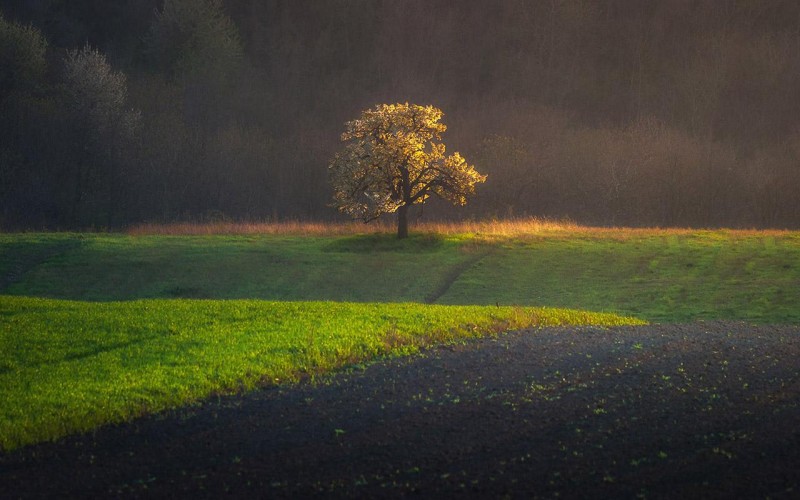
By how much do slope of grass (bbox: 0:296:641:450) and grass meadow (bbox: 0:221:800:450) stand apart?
0.05 metres

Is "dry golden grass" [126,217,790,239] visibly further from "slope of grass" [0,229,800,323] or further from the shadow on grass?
the shadow on grass

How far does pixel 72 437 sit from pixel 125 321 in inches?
308

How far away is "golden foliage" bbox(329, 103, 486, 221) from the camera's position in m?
36.1

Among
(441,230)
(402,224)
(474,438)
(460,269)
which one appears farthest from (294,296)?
(474,438)

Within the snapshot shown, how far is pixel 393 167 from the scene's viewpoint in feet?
119

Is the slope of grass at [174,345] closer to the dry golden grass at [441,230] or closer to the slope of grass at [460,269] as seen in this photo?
the slope of grass at [460,269]

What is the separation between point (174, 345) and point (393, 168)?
20.8 meters

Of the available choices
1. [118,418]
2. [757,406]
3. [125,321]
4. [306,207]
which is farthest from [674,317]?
[306,207]

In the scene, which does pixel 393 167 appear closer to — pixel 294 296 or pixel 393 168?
pixel 393 168

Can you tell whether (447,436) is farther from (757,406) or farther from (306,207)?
(306,207)

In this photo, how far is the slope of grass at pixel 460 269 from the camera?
27078mm

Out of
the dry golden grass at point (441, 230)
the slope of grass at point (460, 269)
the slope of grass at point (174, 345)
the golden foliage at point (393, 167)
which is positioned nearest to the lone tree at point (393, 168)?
the golden foliage at point (393, 167)

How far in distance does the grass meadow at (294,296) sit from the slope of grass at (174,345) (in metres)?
0.05

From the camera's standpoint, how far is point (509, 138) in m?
65.3
